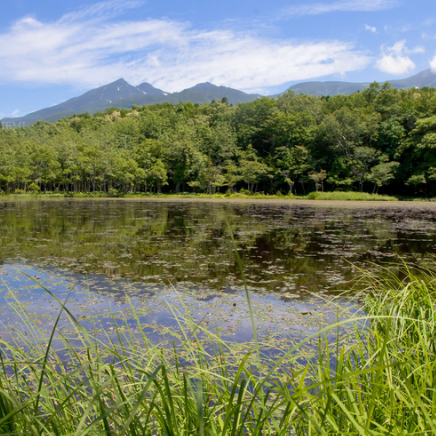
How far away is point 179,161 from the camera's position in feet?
175

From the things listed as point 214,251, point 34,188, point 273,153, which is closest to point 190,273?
point 214,251

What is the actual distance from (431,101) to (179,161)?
32.9 metres

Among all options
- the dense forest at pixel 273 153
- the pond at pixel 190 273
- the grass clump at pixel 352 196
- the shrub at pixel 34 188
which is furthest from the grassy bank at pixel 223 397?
the shrub at pixel 34 188

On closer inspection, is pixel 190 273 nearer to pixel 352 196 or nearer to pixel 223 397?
pixel 223 397

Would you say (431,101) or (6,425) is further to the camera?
(431,101)

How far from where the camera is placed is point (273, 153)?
54.4 metres

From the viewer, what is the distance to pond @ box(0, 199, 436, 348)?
4.41m

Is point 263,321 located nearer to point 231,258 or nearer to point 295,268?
point 295,268

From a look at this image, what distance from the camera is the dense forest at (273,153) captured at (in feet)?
141

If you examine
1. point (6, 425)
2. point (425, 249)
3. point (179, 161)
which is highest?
point (179, 161)

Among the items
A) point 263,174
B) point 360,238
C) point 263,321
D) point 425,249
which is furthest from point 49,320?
point 263,174

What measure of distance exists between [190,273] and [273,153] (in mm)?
49348

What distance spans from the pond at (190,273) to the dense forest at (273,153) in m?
32.7

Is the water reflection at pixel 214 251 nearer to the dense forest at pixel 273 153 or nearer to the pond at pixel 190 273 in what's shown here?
the pond at pixel 190 273
